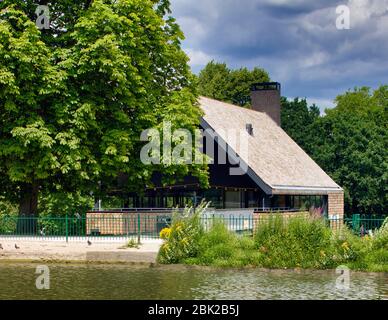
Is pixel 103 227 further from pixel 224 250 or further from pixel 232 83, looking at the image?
pixel 232 83

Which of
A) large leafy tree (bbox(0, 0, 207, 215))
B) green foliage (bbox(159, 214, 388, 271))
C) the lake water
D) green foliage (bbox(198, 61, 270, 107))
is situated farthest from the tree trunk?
green foliage (bbox(198, 61, 270, 107))

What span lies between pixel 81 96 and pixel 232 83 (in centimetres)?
4095

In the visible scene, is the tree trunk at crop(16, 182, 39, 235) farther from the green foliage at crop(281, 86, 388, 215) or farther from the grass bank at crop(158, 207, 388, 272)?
the green foliage at crop(281, 86, 388, 215)

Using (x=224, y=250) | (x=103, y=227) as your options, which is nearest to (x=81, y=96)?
(x=103, y=227)

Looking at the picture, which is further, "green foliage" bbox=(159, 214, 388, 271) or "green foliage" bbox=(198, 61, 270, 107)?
"green foliage" bbox=(198, 61, 270, 107)

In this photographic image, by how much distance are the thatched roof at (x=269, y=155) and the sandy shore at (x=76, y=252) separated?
965cm

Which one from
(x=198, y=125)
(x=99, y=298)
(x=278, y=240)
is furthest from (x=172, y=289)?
(x=198, y=125)

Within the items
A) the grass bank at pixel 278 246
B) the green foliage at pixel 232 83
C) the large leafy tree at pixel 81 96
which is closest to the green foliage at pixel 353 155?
the green foliage at pixel 232 83

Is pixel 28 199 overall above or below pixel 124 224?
above

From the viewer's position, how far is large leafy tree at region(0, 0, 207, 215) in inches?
1193

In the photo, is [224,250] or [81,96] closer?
[224,250]

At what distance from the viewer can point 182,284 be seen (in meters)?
21.6

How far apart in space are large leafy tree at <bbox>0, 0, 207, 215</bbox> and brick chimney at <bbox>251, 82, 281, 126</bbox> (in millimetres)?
20162
